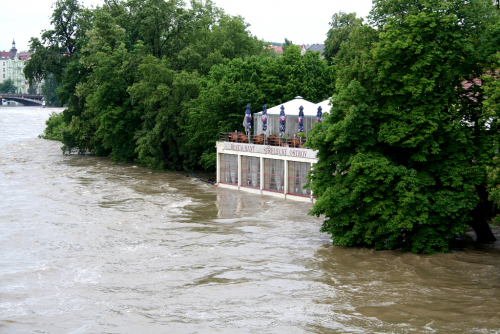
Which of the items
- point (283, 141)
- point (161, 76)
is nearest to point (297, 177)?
point (283, 141)

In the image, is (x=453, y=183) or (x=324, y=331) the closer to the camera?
(x=324, y=331)

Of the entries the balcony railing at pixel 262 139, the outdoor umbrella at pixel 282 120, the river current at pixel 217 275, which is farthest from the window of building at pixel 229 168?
the river current at pixel 217 275

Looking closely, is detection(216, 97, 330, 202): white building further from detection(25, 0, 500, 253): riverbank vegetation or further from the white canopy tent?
detection(25, 0, 500, 253): riverbank vegetation

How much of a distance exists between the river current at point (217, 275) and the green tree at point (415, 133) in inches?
60.6

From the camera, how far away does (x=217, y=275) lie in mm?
24188

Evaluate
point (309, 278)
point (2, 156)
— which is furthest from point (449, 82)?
point (2, 156)

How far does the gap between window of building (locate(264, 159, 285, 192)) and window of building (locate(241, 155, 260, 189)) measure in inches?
36.2

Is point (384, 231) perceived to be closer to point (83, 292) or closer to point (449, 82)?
point (449, 82)

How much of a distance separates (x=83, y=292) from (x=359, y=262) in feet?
37.6

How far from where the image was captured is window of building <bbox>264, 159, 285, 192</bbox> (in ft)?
138

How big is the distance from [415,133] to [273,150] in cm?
1702

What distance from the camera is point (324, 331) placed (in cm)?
1844

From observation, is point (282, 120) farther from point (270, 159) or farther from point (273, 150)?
point (270, 159)

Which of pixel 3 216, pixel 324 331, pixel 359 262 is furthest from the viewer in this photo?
pixel 3 216
